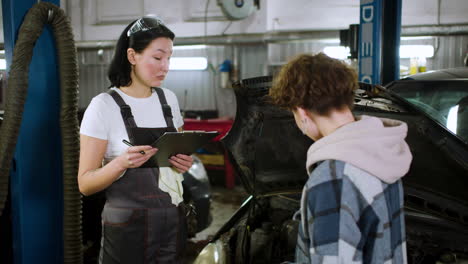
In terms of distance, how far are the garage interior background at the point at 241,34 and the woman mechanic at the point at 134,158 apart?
17.0 ft

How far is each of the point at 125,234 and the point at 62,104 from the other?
2.33 feet

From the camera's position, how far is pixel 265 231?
238 centimetres

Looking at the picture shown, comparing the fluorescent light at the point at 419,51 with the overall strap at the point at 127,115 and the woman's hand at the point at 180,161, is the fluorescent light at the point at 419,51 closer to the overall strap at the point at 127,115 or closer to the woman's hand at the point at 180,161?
the woman's hand at the point at 180,161

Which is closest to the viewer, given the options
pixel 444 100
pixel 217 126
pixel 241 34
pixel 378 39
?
pixel 444 100

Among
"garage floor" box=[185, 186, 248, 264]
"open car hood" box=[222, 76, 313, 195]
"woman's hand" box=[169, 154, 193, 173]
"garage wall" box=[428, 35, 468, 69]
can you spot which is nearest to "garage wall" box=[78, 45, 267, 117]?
"garage floor" box=[185, 186, 248, 264]

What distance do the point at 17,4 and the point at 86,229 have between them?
6.41 ft

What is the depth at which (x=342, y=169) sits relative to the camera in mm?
1093

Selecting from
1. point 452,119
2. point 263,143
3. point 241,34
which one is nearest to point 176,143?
point 263,143

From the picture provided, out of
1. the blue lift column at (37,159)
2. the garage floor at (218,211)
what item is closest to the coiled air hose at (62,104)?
the blue lift column at (37,159)

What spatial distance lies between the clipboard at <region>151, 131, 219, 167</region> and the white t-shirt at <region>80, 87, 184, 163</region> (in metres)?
0.14

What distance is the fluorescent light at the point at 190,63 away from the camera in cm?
755

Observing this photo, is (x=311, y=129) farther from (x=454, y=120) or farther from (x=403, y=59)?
(x=403, y=59)

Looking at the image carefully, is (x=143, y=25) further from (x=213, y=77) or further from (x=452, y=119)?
(x=213, y=77)

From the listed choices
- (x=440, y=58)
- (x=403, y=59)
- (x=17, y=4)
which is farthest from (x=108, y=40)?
(x=17, y=4)
